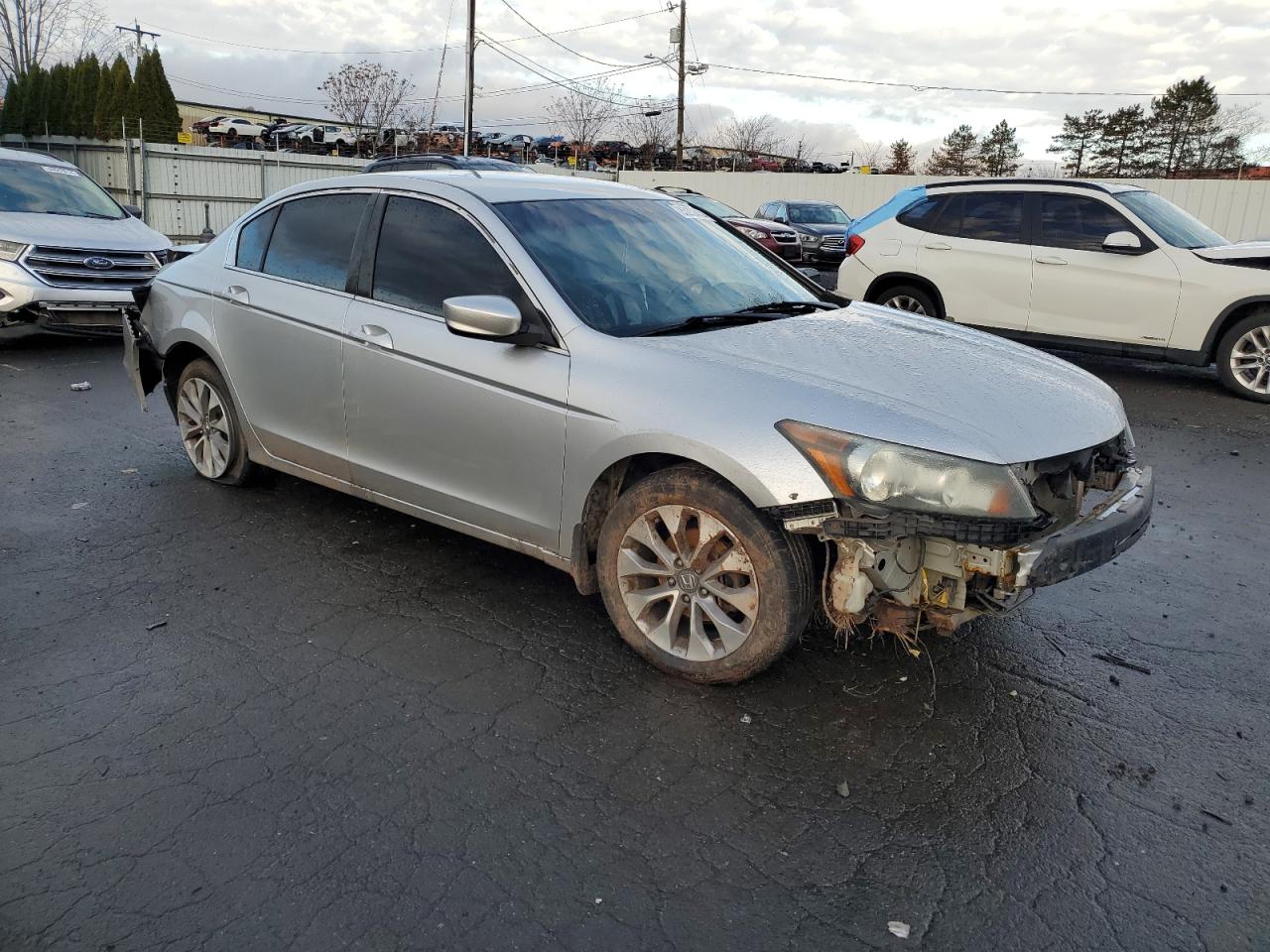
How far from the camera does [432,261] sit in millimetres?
4363

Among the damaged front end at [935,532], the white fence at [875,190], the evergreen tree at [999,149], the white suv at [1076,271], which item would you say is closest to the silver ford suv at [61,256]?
the white suv at [1076,271]

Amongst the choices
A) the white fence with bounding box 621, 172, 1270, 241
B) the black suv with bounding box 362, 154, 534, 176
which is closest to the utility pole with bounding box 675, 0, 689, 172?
the white fence with bounding box 621, 172, 1270, 241

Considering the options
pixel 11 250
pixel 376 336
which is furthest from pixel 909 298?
pixel 11 250

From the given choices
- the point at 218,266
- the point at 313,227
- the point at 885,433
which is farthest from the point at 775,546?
the point at 218,266

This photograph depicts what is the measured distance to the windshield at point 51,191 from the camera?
10719 millimetres

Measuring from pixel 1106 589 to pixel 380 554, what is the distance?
3.44m

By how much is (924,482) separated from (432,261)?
→ 2366 mm

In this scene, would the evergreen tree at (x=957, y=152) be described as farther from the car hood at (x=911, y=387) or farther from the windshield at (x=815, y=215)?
the car hood at (x=911, y=387)

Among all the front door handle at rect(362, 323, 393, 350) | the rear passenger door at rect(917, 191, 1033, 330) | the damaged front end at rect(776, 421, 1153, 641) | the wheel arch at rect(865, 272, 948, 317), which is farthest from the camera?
the wheel arch at rect(865, 272, 948, 317)

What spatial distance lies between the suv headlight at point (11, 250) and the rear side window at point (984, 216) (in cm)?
906

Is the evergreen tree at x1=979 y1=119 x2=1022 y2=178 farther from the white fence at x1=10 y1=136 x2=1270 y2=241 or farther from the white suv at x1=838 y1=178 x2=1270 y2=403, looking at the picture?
the white suv at x1=838 y1=178 x2=1270 y2=403

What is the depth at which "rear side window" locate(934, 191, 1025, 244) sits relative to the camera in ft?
32.9

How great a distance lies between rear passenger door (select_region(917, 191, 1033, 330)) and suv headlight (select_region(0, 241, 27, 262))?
8851 millimetres

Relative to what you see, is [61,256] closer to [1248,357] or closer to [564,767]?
[564,767]
